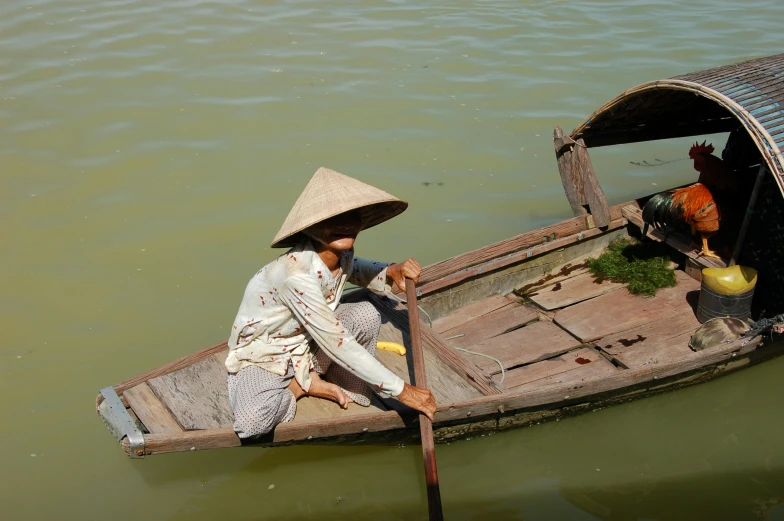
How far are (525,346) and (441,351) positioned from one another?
0.68 metres

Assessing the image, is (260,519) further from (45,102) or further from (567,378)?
(45,102)

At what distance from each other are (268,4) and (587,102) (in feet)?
15.8

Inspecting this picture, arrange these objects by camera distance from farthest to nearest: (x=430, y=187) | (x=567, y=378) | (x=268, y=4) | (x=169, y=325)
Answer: (x=268, y=4) → (x=430, y=187) → (x=169, y=325) → (x=567, y=378)

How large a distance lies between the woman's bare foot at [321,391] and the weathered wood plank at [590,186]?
233 centimetres

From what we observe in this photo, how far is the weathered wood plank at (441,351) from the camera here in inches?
148

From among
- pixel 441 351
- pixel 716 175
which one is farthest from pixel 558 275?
pixel 441 351

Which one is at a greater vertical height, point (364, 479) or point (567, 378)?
point (567, 378)

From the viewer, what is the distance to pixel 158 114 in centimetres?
760

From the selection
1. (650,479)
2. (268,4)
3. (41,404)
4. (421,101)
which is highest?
(268,4)

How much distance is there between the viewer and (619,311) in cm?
473

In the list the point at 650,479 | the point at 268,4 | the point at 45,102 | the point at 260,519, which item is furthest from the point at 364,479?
the point at 268,4

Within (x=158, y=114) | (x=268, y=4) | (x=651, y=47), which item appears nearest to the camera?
(x=158, y=114)

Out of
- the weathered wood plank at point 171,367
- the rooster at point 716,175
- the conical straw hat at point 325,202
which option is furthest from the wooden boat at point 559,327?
the conical straw hat at point 325,202

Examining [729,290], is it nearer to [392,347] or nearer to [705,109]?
[705,109]
